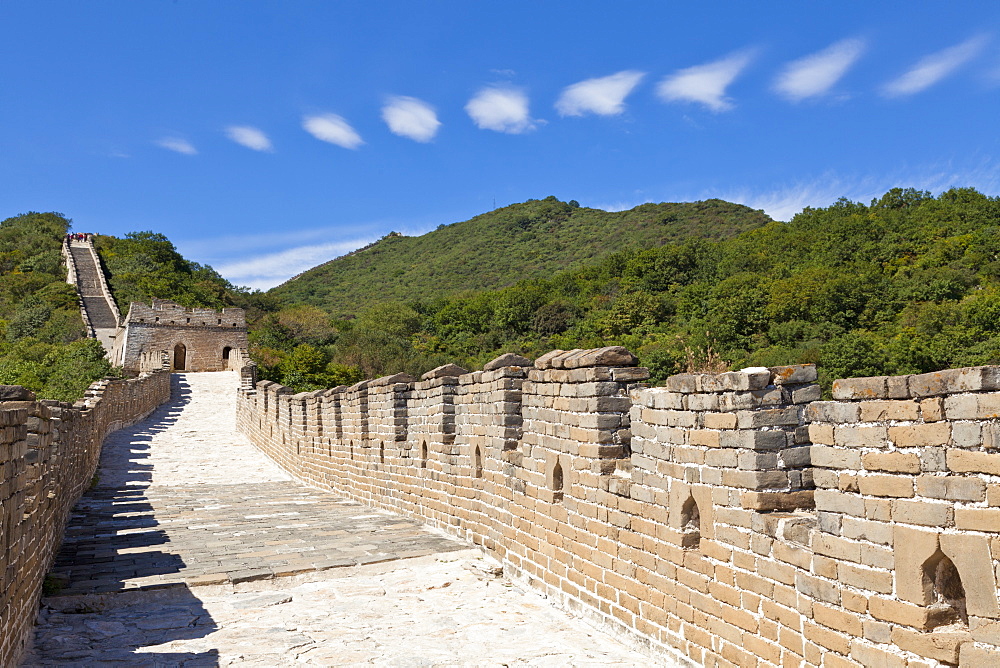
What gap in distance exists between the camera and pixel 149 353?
3678 centimetres

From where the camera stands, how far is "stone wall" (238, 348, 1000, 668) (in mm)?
2832

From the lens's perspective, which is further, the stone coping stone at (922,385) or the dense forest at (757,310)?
the dense forest at (757,310)

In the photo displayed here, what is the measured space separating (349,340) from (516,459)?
4139cm

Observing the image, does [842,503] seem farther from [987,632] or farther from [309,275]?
[309,275]

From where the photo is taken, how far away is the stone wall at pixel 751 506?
9.29 feet

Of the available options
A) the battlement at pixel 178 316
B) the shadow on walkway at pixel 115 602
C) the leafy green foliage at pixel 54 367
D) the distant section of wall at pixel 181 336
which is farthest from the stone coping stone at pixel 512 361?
the battlement at pixel 178 316

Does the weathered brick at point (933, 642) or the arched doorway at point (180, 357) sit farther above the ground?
the arched doorway at point (180, 357)

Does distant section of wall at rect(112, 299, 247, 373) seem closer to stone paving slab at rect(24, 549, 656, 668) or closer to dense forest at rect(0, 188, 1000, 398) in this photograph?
dense forest at rect(0, 188, 1000, 398)

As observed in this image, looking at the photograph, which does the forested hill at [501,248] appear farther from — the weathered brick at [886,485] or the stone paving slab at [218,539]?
the weathered brick at [886,485]

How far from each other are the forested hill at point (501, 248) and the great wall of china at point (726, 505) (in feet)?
269

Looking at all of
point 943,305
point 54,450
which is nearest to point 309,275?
point 943,305

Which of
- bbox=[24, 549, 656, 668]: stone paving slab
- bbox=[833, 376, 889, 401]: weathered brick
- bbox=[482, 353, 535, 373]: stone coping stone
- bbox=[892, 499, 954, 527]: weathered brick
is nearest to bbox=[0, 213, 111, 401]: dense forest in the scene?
bbox=[24, 549, 656, 668]: stone paving slab

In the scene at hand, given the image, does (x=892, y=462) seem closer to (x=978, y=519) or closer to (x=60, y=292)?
(x=978, y=519)

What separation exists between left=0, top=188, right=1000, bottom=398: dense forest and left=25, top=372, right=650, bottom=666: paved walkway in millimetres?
18428
